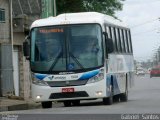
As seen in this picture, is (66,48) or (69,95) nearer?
(69,95)

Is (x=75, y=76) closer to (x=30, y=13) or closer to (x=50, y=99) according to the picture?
(x=50, y=99)

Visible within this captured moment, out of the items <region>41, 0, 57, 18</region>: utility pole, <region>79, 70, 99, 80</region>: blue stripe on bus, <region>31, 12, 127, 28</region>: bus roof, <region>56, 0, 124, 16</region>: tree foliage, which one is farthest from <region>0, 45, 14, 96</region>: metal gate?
<region>56, 0, 124, 16</region>: tree foliage

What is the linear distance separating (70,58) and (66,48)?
1.26 feet

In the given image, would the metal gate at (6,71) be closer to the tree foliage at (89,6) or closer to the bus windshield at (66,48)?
the bus windshield at (66,48)

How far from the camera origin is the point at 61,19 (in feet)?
76.2

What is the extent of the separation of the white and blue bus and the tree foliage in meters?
24.5

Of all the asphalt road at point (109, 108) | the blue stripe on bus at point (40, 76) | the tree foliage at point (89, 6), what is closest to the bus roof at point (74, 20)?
the blue stripe on bus at point (40, 76)

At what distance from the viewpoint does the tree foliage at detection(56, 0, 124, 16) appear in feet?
156

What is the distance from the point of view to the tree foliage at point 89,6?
156 feet

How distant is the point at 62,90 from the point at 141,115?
37.1 ft

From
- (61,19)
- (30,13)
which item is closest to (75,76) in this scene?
(61,19)

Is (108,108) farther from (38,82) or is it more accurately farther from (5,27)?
Result: (5,27)

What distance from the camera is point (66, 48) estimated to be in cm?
2244

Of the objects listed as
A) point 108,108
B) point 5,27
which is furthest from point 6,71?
point 108,108
